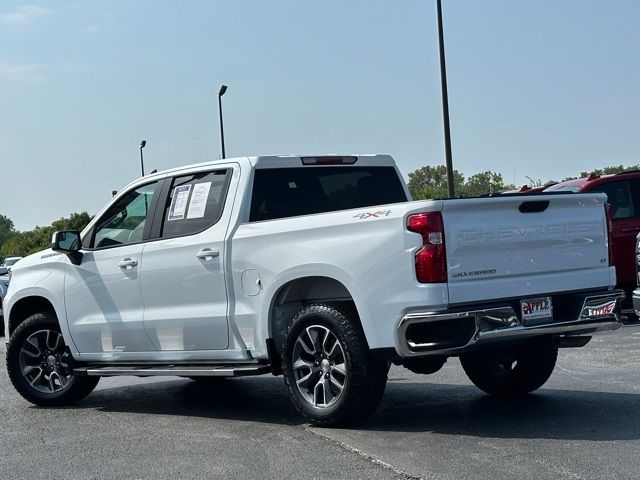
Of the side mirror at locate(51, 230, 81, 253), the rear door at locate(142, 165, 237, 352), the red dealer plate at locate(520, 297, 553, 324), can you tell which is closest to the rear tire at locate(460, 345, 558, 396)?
the red dealer plate at locate(520, 297, 553, 324)

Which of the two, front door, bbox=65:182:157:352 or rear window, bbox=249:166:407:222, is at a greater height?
rear window, bbox=249:166:407:222

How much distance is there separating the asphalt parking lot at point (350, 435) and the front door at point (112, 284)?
63cm

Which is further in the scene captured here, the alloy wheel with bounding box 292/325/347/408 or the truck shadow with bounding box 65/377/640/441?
the alloy wheel with bounding box 292/325/347/408

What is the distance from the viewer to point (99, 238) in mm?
9695

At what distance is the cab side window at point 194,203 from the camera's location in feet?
28.6

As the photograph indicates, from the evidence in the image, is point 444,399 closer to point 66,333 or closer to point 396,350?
point 396,350

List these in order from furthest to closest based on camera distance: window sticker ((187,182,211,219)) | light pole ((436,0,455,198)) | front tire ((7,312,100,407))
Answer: light pole ((436,0,455,198)), front tire ((7,312,100,407)), window sticker ((187,182,211,219))

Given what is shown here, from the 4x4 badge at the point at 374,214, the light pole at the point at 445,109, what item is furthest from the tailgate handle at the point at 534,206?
the light pole at the point at 445,109

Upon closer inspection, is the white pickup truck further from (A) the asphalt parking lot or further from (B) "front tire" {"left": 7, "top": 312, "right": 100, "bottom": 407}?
(A) the asphalt parking lot

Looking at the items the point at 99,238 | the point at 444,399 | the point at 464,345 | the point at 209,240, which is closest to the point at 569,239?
the point at 464,345

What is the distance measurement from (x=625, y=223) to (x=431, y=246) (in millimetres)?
8492

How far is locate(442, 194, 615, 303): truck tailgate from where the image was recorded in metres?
7.13

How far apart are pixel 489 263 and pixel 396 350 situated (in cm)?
84

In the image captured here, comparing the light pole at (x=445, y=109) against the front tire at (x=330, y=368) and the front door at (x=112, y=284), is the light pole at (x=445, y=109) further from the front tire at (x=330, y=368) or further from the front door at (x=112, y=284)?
the front tire at (x=330, y=368)
